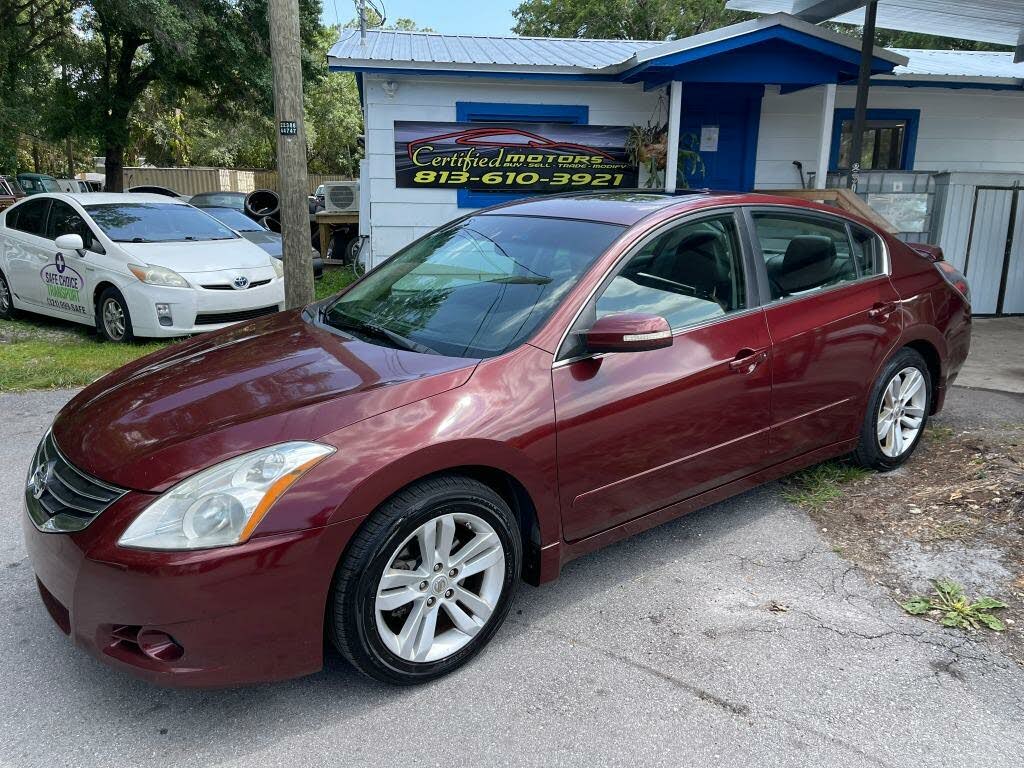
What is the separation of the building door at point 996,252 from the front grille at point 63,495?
9609 mm

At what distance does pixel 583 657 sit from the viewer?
113 inches

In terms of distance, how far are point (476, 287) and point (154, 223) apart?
6.21 metres

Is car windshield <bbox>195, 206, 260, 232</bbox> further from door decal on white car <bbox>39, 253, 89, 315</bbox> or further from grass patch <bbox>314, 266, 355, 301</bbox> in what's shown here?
door decal on white car <bbox>39, 253, 89, 315</bbox>

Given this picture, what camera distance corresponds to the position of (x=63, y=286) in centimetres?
810

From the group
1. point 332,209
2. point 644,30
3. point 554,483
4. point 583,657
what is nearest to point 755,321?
point 554,483

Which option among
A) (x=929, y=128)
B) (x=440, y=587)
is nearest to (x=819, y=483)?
(x=440, y=587)

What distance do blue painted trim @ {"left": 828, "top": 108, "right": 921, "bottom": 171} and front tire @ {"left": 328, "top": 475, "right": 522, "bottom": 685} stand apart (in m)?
10.1

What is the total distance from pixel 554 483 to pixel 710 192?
5.85ft

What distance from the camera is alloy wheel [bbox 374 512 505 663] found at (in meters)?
2.59

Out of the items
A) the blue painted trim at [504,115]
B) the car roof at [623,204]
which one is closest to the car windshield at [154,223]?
the blue painted trim at [504,115]

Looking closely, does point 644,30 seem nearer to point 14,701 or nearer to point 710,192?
point 710,192

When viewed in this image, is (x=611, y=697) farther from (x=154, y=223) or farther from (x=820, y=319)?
(x=154, y=223)

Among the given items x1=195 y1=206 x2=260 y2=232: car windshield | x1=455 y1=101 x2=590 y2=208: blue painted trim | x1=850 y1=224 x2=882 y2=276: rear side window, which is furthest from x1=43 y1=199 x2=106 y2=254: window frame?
x1=850 y1=224 x2=882 y2=276: rear side window

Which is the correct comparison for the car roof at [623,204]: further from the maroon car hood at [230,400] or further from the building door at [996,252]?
the building door at [996,252]
